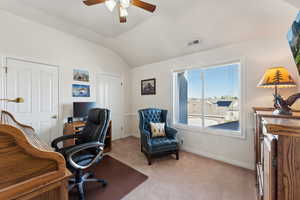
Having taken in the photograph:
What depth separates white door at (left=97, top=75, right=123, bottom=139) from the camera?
3.69 metres

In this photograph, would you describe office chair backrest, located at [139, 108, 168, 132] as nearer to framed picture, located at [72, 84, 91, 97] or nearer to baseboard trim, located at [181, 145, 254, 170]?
baseboard trim, located at [181, 145, 254, 170]

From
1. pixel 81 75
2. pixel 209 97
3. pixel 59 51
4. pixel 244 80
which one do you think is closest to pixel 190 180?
pixel 209 97

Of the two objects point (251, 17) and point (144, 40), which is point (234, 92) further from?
point (144, 40)

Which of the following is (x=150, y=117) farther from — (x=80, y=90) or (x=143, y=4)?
(x=143, y=4)

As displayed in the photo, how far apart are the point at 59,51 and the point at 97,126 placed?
7.38ft

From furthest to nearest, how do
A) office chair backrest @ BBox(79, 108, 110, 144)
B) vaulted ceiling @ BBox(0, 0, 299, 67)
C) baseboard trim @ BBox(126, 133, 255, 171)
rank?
baseboard trim @ BBox(126, 133, 255, 171) < vaulted ceiling @ BBox(0, 0, 299, 67) < office chair backrest @ BBox(79, 108, 110, 144)

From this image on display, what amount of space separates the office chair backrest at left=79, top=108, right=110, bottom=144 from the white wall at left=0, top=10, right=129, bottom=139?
141cm

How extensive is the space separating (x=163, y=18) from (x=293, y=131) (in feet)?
8.37

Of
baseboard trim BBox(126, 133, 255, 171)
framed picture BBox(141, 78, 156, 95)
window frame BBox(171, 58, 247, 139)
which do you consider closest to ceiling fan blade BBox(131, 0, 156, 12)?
window frame BBox(171, 58, 247, 139)

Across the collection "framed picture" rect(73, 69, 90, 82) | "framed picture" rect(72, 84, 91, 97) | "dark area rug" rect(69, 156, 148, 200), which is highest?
"framed picture" rect(73, 69, 90, 82)

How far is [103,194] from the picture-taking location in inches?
67.7

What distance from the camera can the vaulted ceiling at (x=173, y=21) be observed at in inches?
76.4

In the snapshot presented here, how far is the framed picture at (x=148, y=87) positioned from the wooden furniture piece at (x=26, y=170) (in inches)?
130

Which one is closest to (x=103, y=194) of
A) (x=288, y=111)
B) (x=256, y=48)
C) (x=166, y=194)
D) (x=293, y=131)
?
(x=166, y=194)
